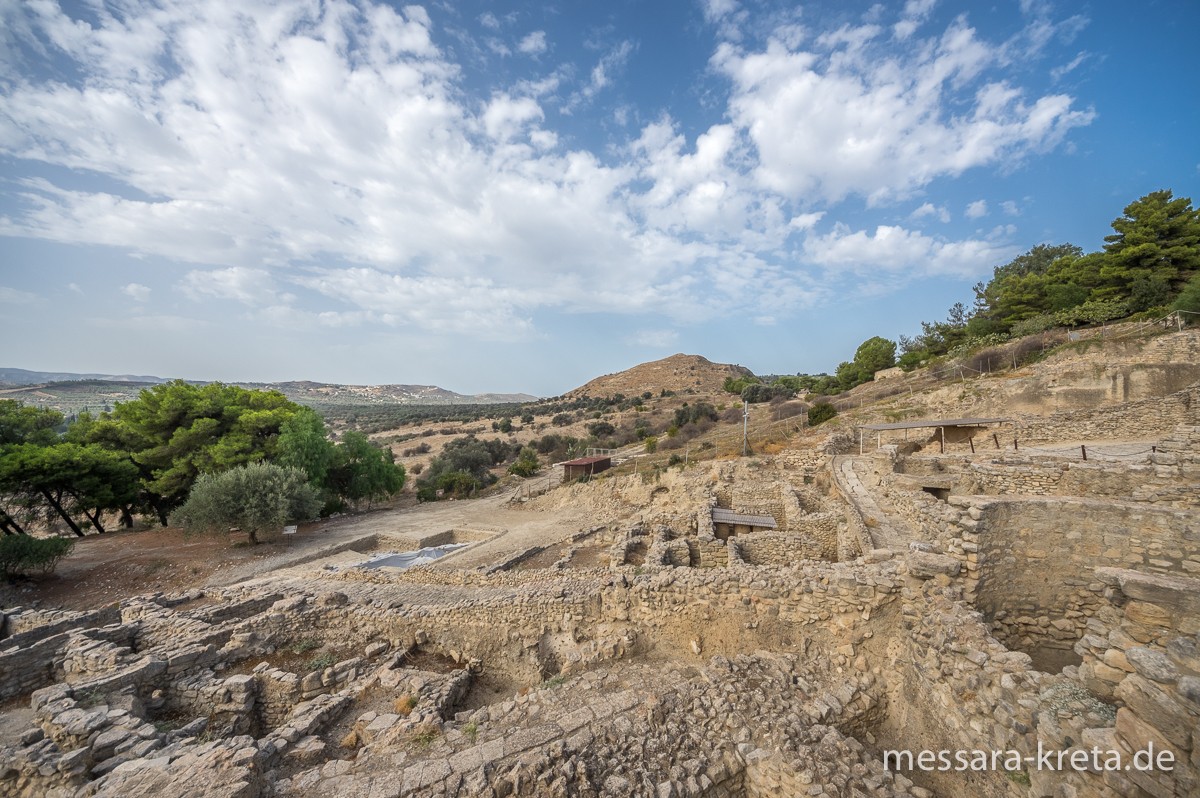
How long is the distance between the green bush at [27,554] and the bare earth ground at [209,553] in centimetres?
43

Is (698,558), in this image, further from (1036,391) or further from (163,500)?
(163,500)

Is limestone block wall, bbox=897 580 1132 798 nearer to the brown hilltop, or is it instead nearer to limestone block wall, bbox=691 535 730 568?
limestone block wall, bbox=691 535 730 568

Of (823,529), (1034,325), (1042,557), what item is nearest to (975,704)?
(1042,557)

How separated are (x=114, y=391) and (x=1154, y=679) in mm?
142562

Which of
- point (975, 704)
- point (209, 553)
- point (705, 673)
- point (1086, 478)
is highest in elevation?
point (1086, 478)

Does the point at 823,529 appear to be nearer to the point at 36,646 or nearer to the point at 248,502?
the point at 36,646

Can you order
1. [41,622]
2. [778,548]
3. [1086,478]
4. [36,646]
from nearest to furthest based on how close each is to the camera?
[1086,478] → [36,646] → [41,622] → [778,548]

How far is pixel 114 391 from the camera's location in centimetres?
9369

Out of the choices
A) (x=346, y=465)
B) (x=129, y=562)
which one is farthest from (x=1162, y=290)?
(x=129, y=562)

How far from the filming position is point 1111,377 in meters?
16.7

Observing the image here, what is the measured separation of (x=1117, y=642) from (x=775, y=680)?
295 centimetres

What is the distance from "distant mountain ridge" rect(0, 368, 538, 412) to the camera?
75788 mm

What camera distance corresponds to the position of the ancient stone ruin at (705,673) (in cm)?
360

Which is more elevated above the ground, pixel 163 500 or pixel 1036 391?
pixel 1036 391
